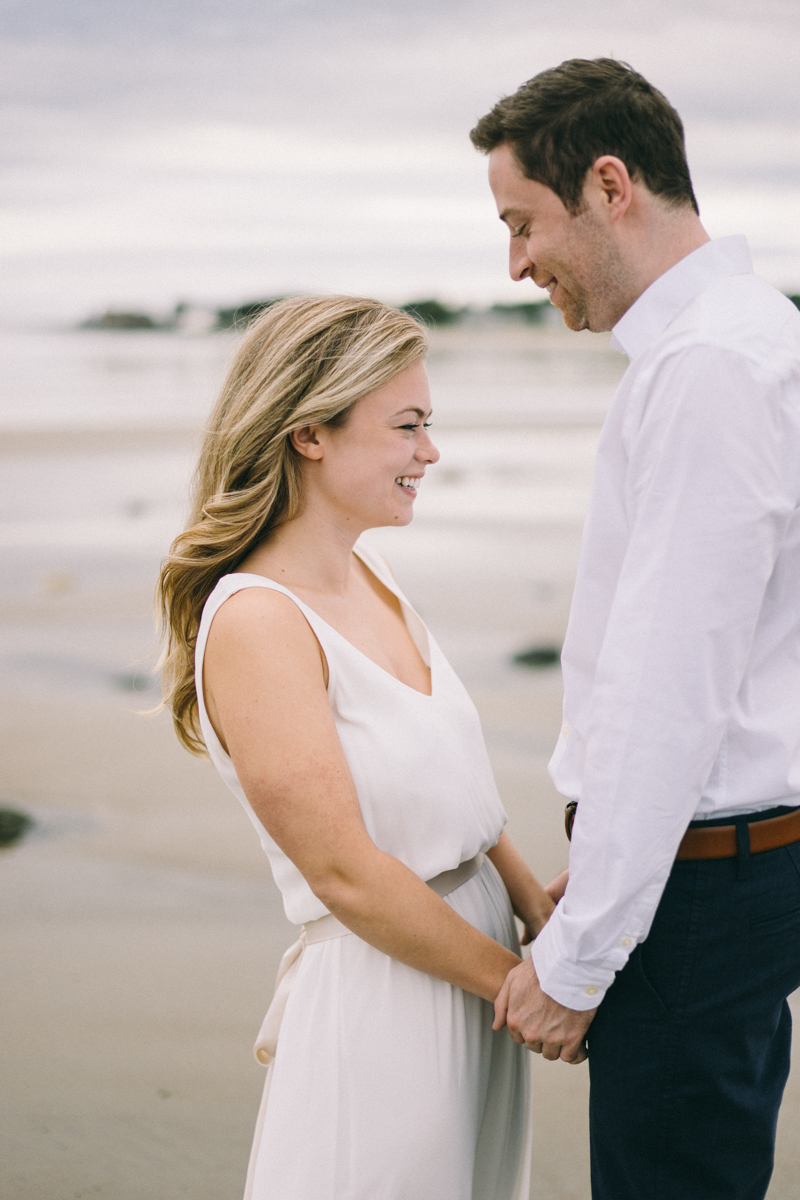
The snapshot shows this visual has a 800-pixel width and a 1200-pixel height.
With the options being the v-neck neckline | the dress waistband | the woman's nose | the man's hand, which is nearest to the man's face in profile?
the woman's nose

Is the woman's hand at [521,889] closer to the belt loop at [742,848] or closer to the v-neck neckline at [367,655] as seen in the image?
the v-neck neckline at [367,655]

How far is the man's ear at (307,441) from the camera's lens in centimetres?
201

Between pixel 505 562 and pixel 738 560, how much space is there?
7921mm

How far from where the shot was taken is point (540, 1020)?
6.06ft

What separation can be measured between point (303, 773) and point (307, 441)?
0.64 meters

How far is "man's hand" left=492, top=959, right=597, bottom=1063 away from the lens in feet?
6.04

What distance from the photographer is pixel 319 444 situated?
2.02 meters

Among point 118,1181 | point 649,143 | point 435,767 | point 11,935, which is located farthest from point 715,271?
point 11,935

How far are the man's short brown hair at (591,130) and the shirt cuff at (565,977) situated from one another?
1.24 meters

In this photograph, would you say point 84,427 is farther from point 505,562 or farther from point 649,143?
point 649,143

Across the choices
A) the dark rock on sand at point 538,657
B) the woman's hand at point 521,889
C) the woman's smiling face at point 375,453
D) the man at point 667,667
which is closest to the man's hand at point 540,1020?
the man at point 667,667

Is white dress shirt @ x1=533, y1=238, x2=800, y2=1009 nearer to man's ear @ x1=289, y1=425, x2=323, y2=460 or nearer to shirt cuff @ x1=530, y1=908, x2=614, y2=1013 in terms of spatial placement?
shirt cuff @ x1=530, y1=908, x2=614, y2=1013

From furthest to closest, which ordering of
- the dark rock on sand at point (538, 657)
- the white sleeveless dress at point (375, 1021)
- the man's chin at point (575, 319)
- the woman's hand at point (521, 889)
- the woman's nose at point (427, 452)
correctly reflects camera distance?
the dark rock on sand at point (538, 657), the woman's hand at point (521, 889), the woman's nose at point (427, 452), the man's chin at point (575, 319), the white sleeveless dress at point (375, 1021)

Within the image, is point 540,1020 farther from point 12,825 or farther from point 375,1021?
point 12,825
